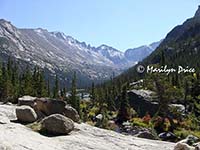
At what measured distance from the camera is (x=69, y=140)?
22.7 m

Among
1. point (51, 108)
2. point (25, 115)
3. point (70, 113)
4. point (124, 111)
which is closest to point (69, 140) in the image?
point (25, 115)

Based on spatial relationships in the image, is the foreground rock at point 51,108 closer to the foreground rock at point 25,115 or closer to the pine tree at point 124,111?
the foreground rock at point 25,115

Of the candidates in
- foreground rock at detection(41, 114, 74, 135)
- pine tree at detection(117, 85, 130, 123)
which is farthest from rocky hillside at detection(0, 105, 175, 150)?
pine tree at detection(117, 85, 130, 123)

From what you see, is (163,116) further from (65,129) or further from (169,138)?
(65,129)

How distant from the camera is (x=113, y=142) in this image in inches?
Answer: 936

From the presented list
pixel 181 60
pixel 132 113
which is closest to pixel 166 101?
pixel 132 113

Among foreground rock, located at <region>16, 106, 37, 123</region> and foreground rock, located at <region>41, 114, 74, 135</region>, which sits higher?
foreground rock, located at <region>16, 106, 37, 123</region>

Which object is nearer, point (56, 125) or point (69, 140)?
point (69, 140)

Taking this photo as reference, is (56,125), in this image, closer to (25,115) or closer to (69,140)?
(69,140)

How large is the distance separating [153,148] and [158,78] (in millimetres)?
48568

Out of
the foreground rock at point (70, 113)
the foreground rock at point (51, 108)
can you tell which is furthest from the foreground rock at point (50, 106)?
the foreground rock at point (70, 113)

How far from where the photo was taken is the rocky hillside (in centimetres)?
2033

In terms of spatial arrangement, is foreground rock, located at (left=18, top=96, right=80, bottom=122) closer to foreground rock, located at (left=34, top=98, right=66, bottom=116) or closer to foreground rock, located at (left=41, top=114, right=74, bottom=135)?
foreground rock, located at (left=34, top=98, right=66, bottom=116)

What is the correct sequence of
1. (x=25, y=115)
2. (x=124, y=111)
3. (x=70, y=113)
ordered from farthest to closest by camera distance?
(x=124, y=111) < (x=70, y=113) < (x=25, y=115)
